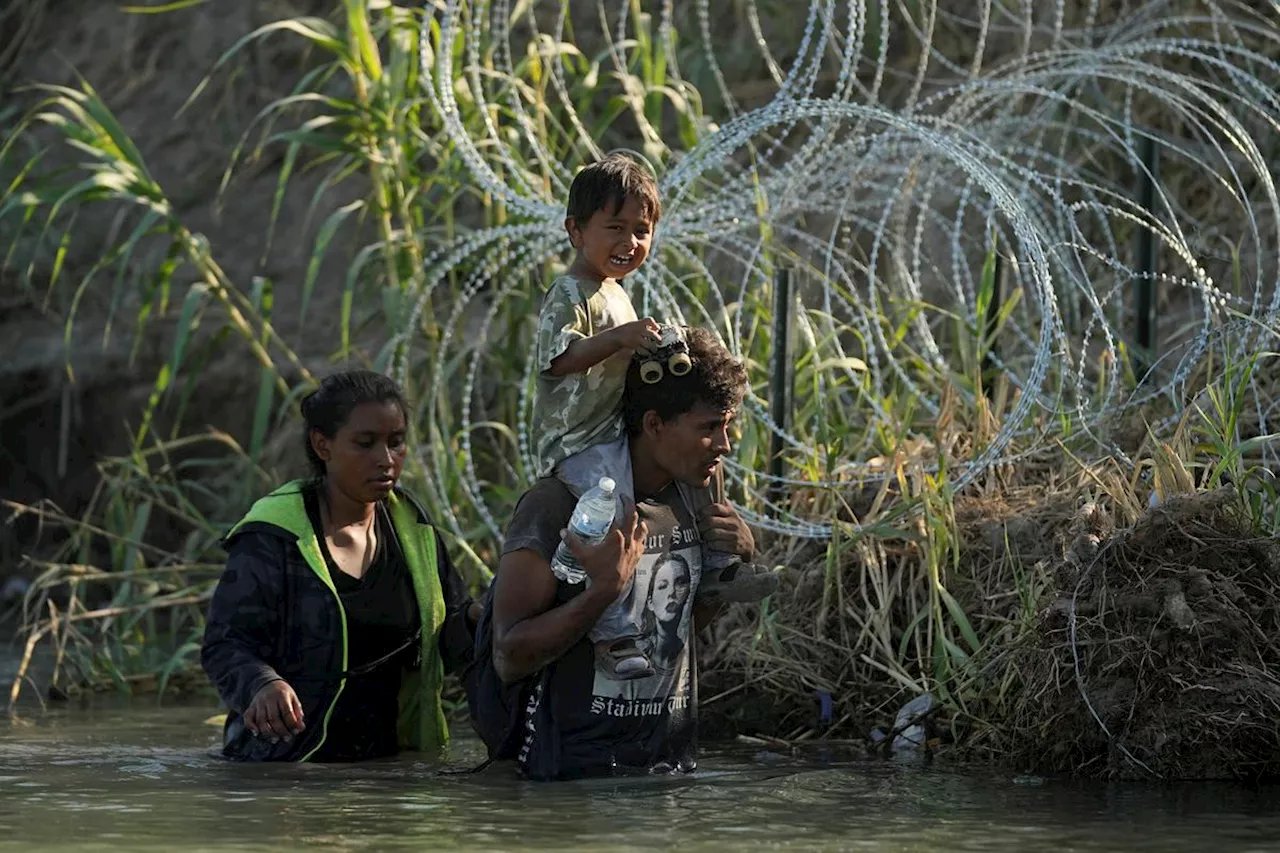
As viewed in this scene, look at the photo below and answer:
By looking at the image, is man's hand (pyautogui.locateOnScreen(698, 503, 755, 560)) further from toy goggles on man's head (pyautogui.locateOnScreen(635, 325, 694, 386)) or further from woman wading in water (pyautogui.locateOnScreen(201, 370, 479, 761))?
woman wading in water (pyautogui.locateOnScreen(201, 370, 479, 761))

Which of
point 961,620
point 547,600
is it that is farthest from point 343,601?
point 961,620

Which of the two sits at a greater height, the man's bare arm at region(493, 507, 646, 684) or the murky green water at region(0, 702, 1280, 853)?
the man's bare arm at region(493, 507, 646, 684)

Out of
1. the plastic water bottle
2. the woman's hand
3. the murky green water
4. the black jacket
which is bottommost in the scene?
the murky green water

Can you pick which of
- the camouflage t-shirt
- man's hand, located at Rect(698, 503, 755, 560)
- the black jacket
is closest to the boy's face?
the camouflage t-shirt

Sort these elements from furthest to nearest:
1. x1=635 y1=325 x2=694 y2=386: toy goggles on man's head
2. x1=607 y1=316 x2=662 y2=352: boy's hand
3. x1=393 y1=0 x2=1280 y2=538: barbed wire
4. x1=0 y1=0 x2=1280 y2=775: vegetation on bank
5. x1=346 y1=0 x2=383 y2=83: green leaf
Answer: x1=346 y1=0 x2=383 y2=83: green leaf, x1=393 y1=0 x2=1280 y2=538: barbed wire, x1=0 y1=0 x2=1280 y2=775: vegetation on bank, x1=635 y1=325 x2=694 y2=386: toy goggles on man's head, x1=607 y1=316 x2=662 y2=352: boy's hand

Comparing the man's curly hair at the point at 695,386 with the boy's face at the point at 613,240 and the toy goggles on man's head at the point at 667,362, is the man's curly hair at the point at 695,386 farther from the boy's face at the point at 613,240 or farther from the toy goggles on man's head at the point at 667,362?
the boy's face at the point at 613,240

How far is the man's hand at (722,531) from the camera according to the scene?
5.12 metres

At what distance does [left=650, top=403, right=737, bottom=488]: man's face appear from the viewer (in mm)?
4945

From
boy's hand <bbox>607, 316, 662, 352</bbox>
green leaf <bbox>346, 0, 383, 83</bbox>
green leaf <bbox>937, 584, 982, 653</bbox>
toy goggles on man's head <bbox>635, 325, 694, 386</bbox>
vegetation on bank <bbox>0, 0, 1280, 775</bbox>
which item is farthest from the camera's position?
green leaf <bbox>346, 0, 383, 83</bbox>

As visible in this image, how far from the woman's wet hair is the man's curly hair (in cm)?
88

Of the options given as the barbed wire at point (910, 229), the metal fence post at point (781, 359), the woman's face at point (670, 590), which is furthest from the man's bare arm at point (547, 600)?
the metal fence post at point (781, 359)

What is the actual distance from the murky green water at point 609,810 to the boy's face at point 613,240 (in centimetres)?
118

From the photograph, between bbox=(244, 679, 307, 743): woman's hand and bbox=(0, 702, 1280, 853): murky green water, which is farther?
bbox=(244, 679, 307, 743): woman's hand

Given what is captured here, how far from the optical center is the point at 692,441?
4957mm
